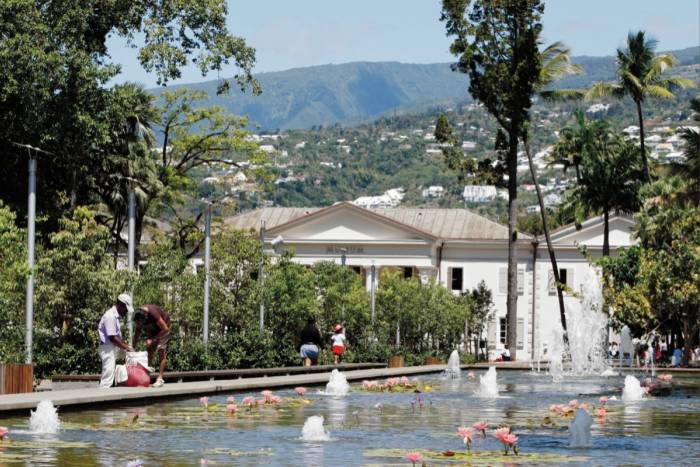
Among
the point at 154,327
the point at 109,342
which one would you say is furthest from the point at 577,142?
the point at 109,342

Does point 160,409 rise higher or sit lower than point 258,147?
lower

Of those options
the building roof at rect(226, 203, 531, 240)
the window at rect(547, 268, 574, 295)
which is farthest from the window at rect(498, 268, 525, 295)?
the building roof at rect(226, 203, 531, 240)

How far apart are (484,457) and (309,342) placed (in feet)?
82.6

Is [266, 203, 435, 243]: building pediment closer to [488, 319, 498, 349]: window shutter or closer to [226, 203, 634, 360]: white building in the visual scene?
[226, 203, 634, 360]: white building

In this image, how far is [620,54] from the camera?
227 feet

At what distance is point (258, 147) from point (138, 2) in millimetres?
17367

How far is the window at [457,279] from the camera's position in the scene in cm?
Answer: 10194

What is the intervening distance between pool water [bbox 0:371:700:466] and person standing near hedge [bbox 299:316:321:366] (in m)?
13.2

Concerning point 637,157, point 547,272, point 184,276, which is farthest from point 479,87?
point 547,272

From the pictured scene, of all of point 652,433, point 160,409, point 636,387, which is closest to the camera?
point 652,433

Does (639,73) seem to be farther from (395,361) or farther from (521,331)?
(521,331)

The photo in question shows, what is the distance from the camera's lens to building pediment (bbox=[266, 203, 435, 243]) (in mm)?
99750

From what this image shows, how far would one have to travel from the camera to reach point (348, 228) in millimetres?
100562

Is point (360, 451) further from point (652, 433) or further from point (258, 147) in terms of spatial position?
point (258, 147)
